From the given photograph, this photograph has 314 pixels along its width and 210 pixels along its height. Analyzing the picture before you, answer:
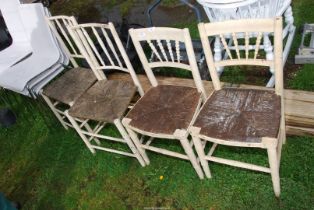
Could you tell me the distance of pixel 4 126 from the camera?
350 centimetres

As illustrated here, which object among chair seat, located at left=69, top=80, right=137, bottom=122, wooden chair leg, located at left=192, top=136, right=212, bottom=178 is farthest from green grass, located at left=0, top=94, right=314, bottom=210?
chair seat, located at left=69, top=80, right=137, bottom=122

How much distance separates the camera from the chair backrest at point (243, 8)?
84.3 inches

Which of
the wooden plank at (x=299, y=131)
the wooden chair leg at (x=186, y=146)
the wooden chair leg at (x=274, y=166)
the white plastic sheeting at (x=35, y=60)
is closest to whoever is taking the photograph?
the wooden chair leg at (x=274, y=166)

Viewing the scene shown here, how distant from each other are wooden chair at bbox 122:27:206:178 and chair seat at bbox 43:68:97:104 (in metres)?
0.65

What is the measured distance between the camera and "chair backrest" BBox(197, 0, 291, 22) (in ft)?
7.02

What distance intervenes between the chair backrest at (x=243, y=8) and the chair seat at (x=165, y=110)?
24.2 inches

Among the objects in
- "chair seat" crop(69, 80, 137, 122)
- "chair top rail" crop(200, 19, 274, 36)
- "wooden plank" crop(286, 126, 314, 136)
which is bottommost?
"wooden plank" crop(286, 126, 314, 136)

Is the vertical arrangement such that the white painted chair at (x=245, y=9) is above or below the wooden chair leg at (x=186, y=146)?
above

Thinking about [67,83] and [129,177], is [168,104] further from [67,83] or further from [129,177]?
[67,83]

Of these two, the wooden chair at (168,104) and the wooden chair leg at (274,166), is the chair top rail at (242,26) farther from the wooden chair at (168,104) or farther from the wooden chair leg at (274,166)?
the wooden chair leg at (274,166)

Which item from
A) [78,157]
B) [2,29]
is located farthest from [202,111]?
[2,29]

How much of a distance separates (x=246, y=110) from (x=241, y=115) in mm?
50

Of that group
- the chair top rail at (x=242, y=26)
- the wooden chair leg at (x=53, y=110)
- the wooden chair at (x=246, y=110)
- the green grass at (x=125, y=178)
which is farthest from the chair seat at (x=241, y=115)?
the wooden chair leg at (x=53, y=110)

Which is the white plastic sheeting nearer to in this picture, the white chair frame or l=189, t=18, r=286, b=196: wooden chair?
the white chair frame
